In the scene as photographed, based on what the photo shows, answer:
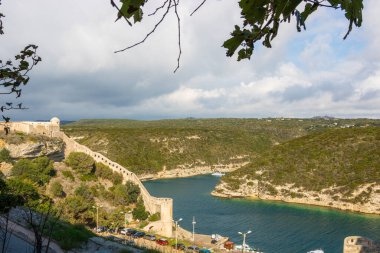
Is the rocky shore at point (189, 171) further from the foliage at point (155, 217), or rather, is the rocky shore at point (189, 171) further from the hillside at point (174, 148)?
the foliage at point (155, 217)

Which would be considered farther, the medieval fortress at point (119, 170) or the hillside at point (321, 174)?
the hillside at point (321, 174)

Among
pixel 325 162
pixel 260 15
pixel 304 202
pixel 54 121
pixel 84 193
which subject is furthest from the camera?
pixel 325 162

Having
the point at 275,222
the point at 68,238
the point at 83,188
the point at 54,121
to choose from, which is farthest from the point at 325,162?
the point at 68,238

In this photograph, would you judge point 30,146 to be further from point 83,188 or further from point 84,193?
point 84,193

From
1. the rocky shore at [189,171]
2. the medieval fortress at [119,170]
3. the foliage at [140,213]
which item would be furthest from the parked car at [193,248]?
the rocky shore at [189,171]

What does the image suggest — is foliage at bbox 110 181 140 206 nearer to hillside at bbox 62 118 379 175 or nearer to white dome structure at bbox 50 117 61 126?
white dome structure at bbox 50 117 61 126

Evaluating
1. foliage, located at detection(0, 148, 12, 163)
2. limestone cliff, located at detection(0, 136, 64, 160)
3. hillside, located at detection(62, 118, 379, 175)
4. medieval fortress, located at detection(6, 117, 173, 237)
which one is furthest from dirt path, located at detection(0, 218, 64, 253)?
hillside, located at detection(62, 118, 379, 175)
